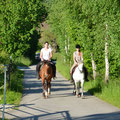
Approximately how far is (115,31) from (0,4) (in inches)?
267

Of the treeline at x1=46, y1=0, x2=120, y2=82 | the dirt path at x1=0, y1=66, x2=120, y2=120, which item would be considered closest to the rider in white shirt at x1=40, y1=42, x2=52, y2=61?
the dirt path at x1=0, y1=66, x2=120, y2=120

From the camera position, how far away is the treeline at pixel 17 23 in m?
17.3

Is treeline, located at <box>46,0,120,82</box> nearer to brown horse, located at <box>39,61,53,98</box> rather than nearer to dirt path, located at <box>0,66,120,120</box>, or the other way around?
dirt path, located at <box>0,66,120,120</box>

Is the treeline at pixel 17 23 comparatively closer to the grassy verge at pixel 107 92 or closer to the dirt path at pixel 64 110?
the dirt path at pixel 64 110

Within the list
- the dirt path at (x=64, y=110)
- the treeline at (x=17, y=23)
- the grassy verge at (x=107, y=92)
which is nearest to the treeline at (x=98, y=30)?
the grassy verge at (x=107, y=92)

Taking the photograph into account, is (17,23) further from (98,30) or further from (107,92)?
(107,92)

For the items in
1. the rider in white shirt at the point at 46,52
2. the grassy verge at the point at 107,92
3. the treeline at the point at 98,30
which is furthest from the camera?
the rider in white shirt at the point at 46,52

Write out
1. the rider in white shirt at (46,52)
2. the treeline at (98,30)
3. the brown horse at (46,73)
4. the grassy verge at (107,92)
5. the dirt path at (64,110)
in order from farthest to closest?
the rider in white shirt at (46,52) → the brown horse at (46,73) → the grassy verge at (107,92) → the treeline at (98,30) → the dirt path at (64,110)

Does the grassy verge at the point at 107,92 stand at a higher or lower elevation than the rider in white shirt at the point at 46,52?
lower

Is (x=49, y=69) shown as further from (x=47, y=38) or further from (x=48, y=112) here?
(x=47, y=38)

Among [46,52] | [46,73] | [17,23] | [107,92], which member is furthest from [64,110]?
[17,23]

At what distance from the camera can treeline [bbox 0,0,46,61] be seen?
17.3m

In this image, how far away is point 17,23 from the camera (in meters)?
17.7

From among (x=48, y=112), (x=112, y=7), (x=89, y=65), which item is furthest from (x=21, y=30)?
(x=89, y=65)
